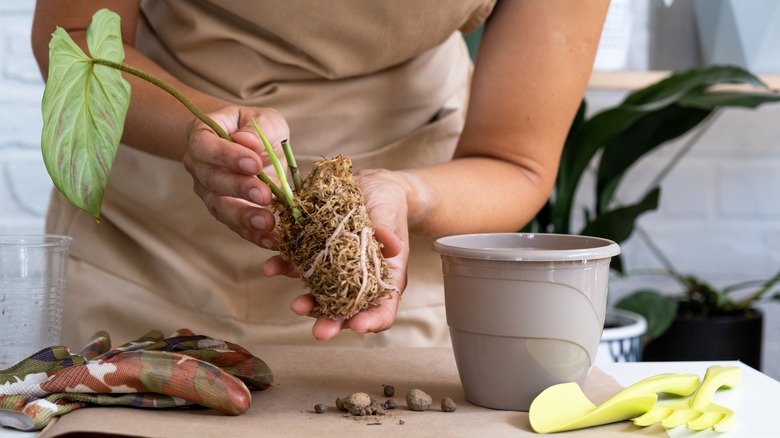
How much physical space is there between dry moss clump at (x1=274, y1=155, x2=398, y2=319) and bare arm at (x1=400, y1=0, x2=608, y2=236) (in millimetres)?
167

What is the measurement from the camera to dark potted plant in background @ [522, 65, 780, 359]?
3.94 ft

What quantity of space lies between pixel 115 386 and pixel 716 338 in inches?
45.4

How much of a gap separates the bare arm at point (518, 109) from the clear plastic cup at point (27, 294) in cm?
29

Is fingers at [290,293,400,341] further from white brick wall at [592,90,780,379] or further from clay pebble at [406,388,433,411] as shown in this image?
white brick wall at [592,90,780,379]

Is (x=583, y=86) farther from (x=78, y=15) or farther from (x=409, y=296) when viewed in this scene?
(x=78, y=15)

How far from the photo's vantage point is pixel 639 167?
1.59 m

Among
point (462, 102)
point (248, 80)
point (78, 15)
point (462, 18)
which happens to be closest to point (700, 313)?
point (462, 102)

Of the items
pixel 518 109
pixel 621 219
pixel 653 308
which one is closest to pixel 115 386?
pixel 518 109

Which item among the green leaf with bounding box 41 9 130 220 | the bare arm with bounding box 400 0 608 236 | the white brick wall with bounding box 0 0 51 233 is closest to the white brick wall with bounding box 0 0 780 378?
the bare arm with bounding box 400 0 608 236

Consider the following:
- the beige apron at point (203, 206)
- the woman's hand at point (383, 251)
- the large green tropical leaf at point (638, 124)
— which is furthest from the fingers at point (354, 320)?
the large green tropical leaf at point (638, 124)

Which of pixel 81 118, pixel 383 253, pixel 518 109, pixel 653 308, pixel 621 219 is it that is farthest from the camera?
pixel 653 308

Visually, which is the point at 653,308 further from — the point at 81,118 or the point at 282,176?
the point at 81,118

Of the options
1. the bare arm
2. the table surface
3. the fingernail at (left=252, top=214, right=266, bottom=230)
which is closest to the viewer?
the table surface

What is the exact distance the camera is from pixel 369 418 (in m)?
0.51
